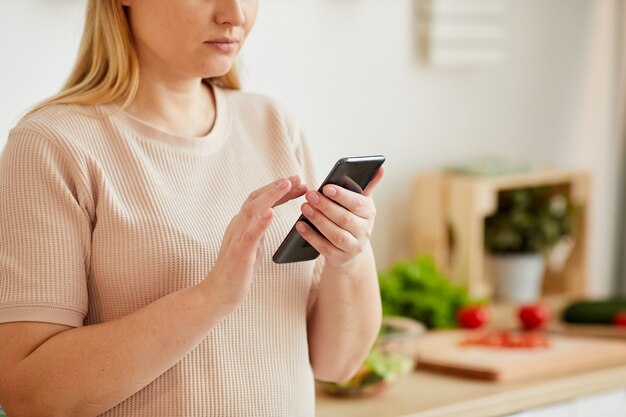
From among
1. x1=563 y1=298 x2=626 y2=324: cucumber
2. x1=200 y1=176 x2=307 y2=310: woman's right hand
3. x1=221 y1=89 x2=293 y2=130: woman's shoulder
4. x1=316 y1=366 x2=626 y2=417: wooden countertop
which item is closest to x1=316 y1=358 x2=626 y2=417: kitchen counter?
x1=316 y1=366 x2=626 y2=417: wooden countertop

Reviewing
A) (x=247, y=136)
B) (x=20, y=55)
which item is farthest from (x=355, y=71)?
(x=247, y=136)

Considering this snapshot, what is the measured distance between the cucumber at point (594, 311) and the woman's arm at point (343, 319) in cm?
119

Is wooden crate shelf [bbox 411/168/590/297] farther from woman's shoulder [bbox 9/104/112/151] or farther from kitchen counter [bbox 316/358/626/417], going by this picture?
woman's shoulder [bbox 9/104/112/151]

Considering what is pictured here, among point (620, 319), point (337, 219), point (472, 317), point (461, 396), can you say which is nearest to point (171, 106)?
point (337, 219)

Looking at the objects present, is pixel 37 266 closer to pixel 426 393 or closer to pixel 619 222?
pixel 426 393

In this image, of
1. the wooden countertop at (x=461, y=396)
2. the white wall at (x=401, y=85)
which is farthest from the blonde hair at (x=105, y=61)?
the wooden countertop at (x=461, y=396)

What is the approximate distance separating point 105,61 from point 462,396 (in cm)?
95

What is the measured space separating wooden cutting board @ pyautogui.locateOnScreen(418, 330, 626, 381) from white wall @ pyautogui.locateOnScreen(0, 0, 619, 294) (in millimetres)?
429

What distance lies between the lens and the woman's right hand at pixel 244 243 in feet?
3.68

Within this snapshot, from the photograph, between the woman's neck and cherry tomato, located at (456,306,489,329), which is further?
cherry tomato, located at (456,306,489,329)

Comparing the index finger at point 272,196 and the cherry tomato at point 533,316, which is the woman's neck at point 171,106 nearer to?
the index finger at point 272,196

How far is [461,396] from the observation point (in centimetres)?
189

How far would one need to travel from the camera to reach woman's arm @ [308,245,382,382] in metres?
1.32

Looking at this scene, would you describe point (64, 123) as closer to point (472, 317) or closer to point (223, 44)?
point (223, 44)
